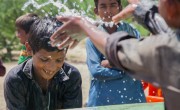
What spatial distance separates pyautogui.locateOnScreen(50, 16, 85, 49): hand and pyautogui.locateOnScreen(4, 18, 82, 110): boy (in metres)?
0.86

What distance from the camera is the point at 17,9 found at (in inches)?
387

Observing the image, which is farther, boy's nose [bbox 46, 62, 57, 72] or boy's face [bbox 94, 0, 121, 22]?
boy's face [bbox 94, 0, 121, 22]

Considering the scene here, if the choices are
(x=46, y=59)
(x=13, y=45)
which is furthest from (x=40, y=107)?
(x=13, y=45)

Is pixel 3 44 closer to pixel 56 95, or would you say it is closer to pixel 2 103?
pixel 2 103

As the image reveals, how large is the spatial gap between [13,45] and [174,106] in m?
9.32

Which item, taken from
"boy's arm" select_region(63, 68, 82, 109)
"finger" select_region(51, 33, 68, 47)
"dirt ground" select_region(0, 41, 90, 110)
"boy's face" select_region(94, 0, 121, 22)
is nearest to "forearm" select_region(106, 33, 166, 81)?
"finger" select_region(51, 33, 68, 47)

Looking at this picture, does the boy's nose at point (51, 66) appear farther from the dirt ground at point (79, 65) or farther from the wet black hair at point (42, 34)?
the dirt ground at point (79, 65)

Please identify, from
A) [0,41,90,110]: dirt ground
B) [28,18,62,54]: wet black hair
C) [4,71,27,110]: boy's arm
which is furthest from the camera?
[0,41,90,110]: dirt ground

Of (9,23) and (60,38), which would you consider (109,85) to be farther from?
(9,23)

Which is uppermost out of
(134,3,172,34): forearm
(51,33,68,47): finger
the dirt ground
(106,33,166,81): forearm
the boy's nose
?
(134,3,172,34): forearm

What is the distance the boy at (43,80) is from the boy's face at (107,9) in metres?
0.75

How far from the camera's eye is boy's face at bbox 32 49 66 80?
117 inches

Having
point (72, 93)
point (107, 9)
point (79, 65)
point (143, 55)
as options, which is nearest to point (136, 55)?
point (143, 55)

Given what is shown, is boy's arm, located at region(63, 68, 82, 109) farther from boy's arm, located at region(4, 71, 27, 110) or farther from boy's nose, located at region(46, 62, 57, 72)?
boy's arm, located at region(4, 71, 27, 110)
